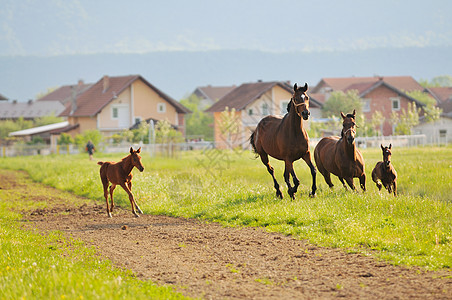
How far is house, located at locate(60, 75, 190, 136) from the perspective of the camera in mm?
78938

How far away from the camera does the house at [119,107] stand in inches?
3108

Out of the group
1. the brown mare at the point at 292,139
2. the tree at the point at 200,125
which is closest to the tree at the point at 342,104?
the tree at the point at 200,125

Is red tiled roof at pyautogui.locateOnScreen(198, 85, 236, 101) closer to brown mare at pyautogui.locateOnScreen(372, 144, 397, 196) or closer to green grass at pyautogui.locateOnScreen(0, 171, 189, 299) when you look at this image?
brown mare at pyautogui.locateOnScreen(372, 144, 397, 196)

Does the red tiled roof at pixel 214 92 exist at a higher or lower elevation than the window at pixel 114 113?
higher

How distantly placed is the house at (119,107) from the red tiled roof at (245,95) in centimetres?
A: 631

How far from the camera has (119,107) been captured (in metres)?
79.8

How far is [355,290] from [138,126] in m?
69.1

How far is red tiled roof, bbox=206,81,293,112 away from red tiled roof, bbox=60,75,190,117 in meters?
6.31

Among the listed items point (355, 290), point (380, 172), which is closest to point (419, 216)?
point (355, 290)

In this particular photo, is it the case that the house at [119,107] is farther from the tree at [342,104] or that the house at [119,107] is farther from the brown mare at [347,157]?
the brown mare at [347,157]

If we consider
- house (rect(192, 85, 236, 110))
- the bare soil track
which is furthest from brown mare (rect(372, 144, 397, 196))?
house (rect(192, 85, 236, 110))

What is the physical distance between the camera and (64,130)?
80.3 metres

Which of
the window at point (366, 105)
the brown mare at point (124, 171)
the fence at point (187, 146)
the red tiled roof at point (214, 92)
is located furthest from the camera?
the red tiled roof at point (214, 92)

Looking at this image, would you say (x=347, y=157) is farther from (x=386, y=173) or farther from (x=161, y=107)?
(x=161, y=107)
